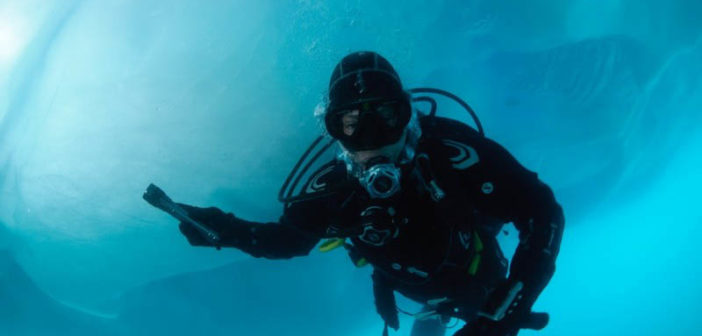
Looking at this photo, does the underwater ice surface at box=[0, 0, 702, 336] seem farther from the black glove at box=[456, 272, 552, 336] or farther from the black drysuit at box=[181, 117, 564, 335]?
the black glove at box=[456, 272, 552, 336]

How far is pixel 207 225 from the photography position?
2598 millimetres

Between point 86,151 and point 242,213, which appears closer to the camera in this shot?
point 86,151

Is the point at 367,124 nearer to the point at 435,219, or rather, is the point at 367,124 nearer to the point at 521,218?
the point at 435,219

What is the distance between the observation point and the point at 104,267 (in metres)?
6.61

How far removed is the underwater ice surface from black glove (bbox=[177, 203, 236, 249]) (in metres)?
2.19

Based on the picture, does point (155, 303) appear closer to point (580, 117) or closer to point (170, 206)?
point (170, 206)

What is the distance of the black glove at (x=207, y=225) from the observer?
2.60m

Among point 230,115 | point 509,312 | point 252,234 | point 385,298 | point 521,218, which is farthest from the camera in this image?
point 230,115

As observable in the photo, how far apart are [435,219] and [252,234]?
1.30 metres

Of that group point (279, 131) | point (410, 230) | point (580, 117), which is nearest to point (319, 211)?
point (410, 230)

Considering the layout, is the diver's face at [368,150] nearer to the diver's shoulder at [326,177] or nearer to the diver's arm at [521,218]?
the diver's shoulder at [326,177]

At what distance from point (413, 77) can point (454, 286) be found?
2.88 meters

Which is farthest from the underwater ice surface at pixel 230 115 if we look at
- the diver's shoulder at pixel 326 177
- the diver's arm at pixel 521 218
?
the diver's arm at pixel 521 218

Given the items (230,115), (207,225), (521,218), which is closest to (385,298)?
(521,218)
